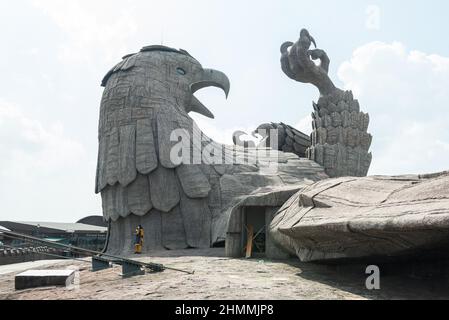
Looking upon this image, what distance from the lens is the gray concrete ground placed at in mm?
3883

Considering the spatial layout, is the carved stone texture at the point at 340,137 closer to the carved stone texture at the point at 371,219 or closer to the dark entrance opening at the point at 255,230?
the dark entrance opening at the point at 255,230

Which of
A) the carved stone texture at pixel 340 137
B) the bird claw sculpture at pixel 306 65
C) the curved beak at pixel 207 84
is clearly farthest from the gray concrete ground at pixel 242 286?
the bird claw sculpture at pixel 306 65

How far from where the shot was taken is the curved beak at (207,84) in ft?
38.5

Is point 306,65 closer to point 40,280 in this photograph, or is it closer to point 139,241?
point 139,241

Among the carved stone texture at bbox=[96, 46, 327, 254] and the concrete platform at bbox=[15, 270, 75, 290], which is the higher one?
the carved stone texture at bbox=[96, 46, 327, 254]

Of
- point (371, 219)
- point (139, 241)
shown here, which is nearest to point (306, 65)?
point (139, 241)

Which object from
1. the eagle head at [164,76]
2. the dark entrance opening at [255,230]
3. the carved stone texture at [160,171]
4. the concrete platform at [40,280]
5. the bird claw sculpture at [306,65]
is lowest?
the concrete platform at [40,280]

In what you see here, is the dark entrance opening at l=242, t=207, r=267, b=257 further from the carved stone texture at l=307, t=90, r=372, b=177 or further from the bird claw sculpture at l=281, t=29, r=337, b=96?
the bird claw sculpture at l=281, t=29, r=337, b=96

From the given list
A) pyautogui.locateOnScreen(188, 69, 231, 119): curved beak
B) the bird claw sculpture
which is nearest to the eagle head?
pyautogui.locateOnScreen(188, 69, 231, 119): curved beak

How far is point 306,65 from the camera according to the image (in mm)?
12836

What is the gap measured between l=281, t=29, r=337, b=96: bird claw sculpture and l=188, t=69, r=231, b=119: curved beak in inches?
88.0

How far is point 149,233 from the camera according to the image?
31.3 ft

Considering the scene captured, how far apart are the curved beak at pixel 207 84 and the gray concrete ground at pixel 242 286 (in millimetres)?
6733
